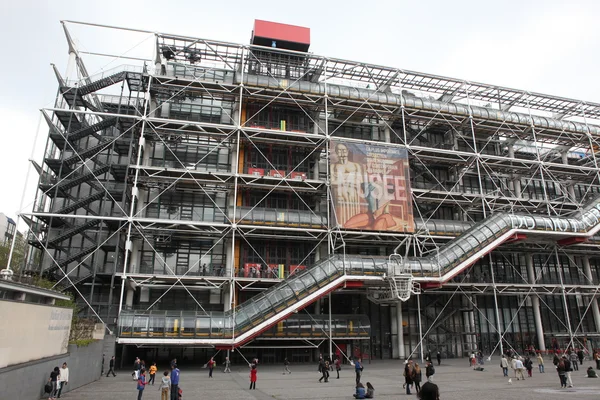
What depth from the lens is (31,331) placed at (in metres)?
12.0

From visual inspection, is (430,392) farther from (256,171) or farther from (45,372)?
(256,171)

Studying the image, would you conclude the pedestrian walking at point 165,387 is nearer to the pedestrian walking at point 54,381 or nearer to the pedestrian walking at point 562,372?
the pedestrian walking at point 54,381

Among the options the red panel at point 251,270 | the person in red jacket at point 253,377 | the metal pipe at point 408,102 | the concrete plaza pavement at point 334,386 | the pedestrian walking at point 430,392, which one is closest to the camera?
the pedestrian walking at point 430,392

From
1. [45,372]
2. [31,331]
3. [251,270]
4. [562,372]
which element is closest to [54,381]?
[45,372]

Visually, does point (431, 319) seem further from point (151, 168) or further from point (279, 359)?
point (151, 168)

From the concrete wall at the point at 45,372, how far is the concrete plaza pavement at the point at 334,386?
1.70ft

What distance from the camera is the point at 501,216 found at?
26781 mm

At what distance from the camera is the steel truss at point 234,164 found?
25641 mm

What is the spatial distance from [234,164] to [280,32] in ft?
42.0

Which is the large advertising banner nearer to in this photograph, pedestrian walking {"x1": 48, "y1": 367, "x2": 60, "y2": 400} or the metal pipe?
the metal pipe

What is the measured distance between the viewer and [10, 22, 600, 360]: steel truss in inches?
1009

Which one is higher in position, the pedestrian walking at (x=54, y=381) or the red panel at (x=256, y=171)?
the red panel at (x=256, y=171)

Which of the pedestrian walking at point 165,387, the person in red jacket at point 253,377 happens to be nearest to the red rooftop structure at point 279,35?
the person in red jacket at point 253,377

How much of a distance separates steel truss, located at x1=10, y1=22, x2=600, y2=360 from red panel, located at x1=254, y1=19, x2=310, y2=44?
5.34 ft
